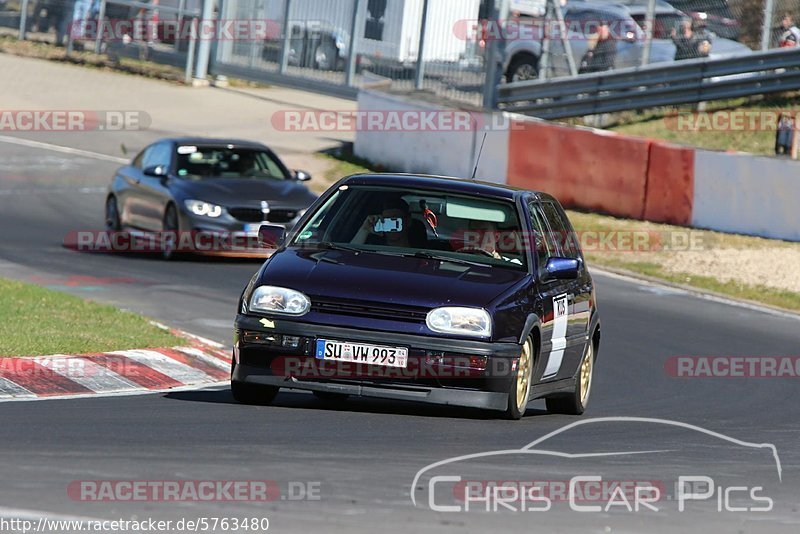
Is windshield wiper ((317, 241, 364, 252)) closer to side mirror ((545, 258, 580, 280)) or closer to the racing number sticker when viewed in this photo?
side mirror ((545, 258, 580, 280))

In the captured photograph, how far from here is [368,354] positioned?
848 centimetres

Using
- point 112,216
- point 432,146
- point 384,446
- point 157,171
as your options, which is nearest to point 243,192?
point 157,171

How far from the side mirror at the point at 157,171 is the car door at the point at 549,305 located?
9.79 metres

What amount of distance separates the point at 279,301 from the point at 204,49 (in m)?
29.1

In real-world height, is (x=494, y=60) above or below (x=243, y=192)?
above

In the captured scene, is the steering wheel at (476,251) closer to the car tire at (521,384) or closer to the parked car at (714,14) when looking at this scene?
the car tire at (521,384)

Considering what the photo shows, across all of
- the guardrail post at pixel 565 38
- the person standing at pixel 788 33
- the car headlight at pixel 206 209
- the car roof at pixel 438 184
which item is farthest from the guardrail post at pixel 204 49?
the car roof at pixel 438 184

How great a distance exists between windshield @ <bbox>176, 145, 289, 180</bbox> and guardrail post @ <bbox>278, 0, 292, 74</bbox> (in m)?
15.4

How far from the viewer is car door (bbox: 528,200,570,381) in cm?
931

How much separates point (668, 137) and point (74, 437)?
2028 cm

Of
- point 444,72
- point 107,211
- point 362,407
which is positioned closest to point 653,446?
point 362,407

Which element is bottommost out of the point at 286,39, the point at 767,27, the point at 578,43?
the point at 286,39

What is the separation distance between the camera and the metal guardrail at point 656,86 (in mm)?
25828

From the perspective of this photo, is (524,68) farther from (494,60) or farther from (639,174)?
(639,174)
